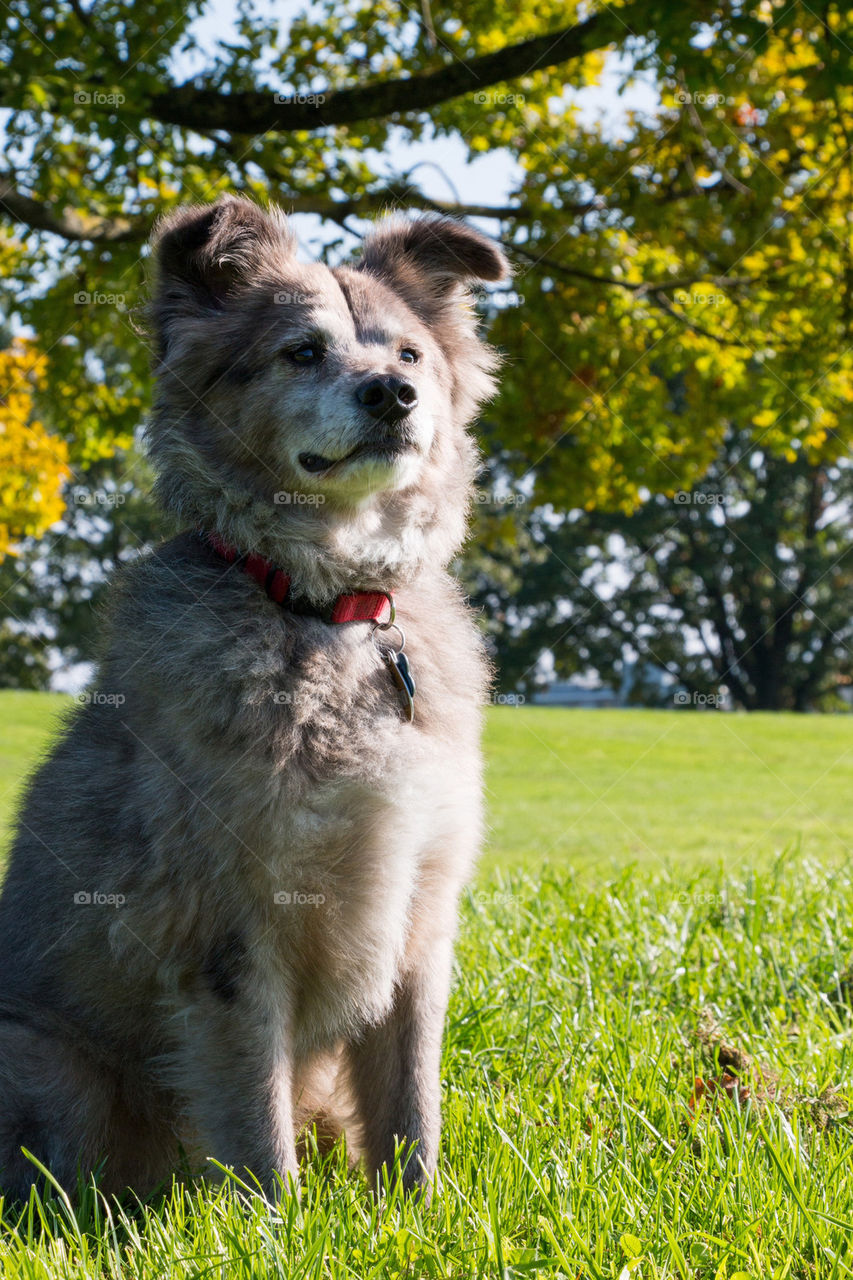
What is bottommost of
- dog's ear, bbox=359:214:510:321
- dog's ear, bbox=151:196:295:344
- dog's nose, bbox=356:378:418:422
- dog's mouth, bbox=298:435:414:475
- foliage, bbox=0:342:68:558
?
dog's mouth, bbox=298:435:414:475

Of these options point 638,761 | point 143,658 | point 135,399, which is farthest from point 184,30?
point 638,761

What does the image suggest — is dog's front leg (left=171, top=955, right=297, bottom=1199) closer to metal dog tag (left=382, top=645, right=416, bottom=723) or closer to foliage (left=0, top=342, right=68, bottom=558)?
metal dog tag (left=382, top=645, right=416, bottom=723)

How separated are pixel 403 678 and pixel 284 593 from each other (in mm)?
381

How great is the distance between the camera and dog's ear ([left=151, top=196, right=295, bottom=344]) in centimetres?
308

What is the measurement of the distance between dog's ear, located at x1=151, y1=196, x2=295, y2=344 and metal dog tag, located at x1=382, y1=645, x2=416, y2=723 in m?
1.07

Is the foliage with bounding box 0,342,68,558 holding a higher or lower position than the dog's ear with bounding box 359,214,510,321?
higher

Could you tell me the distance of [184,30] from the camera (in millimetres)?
6930

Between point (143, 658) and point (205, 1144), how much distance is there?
47.5 inches

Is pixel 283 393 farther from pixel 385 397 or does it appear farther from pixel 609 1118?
pixel 609 1118

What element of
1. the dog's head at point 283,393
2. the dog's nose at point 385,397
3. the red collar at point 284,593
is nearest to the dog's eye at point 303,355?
the dog's head at point 283,393

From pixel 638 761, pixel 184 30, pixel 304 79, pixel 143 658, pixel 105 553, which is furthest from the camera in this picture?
pixel 105 553

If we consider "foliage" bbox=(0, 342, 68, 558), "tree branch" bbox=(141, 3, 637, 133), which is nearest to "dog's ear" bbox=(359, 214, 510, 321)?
"tree branch" bbox=(141, 3, 637, 133)

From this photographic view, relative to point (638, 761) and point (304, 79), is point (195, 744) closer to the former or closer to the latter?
point (304, 79)

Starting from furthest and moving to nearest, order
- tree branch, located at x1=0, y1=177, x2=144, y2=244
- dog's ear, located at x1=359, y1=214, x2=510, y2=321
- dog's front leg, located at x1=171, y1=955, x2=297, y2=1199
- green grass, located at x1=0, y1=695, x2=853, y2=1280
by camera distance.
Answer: tree branch, located at x1=0, y1=177, x2=144, y2=244 < dog's ear, located at x1=359, y1=214, x2=510, y2=321 < dog's front leg, located at x1=171, y1=955, x2=297, y2=1199 < green grass, located at x1=0, y1=695, x2=853, y2=1280
